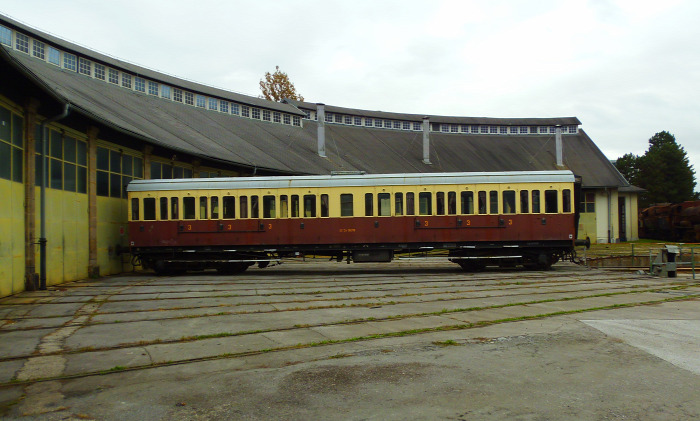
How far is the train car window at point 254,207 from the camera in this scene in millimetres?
19266

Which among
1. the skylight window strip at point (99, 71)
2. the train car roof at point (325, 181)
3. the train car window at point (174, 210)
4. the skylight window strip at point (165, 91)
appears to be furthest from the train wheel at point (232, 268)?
the skylight window strip at point (165, 91)

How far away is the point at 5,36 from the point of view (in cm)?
2725

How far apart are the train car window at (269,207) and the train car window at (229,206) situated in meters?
1.10

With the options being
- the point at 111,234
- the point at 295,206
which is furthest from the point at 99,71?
the point at 295,206

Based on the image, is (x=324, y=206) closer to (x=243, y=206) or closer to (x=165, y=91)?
(x=243, y=206)

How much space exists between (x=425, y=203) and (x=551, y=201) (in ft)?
14.4

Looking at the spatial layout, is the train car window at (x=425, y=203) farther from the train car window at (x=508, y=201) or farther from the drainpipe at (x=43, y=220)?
the drainpipe at (x=43, y=220)

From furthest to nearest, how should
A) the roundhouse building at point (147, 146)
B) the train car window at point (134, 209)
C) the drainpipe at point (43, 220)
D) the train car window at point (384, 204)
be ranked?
the train car window at point (134, 209)
the train car window at point (384, 204)
the drainpipe at point (43, 220)
the roundhouse building at point (147, 146)

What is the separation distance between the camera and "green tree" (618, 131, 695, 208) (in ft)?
246

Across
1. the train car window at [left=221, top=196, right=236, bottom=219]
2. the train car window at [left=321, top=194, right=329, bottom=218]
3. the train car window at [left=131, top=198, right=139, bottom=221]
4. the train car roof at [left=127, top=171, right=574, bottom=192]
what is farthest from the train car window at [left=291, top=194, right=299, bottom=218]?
the train car window at [left=131, top=198, right=139, bottom=221]

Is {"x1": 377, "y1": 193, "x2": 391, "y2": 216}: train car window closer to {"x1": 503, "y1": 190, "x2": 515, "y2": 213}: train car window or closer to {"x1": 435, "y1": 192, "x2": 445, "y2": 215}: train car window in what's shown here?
{"x1": 435, "y1": 192, "x2": 445, "y2": 215}: train car window

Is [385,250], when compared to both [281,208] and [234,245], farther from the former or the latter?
[234,245]

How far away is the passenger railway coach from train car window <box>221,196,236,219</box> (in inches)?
1.4

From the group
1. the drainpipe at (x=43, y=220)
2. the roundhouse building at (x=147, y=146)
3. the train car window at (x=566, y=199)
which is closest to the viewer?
the roundhouse building at (x=147, y=146)
